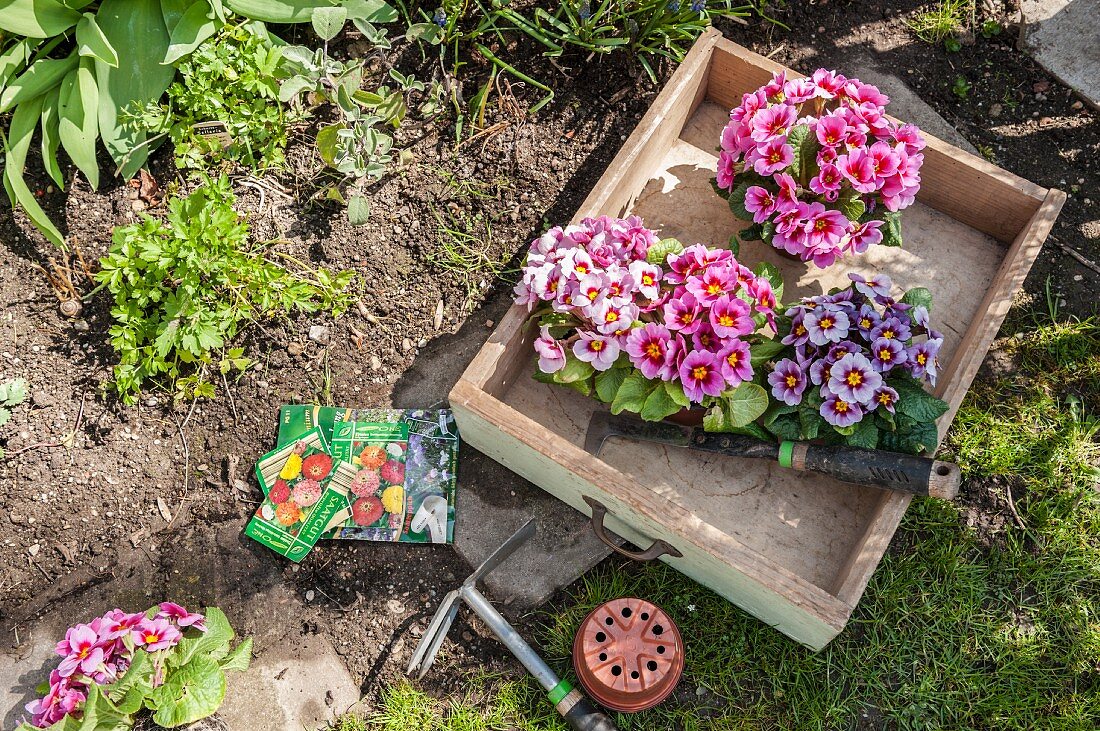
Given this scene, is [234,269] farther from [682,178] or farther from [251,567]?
[682,178]

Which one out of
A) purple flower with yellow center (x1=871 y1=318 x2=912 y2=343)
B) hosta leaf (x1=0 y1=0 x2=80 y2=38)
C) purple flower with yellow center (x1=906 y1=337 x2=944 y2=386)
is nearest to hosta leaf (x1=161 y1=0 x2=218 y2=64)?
hosta leaf (x1=0 y1=0 x2=80 y2=38)

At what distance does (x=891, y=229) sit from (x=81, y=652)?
93.9 inches

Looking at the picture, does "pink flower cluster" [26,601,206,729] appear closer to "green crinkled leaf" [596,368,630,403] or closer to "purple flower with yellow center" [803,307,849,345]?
"green crinkled leaf" [596,368,630,403]

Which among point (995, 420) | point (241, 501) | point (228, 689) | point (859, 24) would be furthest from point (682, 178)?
point (228, 689)

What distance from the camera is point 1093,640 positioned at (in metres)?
2.48

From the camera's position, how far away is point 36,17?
241 cm

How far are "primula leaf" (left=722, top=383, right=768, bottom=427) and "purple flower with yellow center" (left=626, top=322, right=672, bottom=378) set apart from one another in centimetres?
20

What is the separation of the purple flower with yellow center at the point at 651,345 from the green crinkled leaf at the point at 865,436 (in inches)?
20.5

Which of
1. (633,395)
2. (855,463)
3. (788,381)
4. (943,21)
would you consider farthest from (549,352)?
(943,21)

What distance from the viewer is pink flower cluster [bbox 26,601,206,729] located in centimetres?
216

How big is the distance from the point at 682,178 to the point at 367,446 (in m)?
1.26

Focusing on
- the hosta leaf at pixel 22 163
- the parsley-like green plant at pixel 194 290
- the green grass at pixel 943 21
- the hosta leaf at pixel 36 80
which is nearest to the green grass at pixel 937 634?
the parsley-like green plant at pixel 194 290

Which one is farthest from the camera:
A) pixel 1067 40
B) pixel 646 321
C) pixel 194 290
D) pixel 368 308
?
pixel 1067 40

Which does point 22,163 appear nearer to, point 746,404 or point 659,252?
point 659,252
